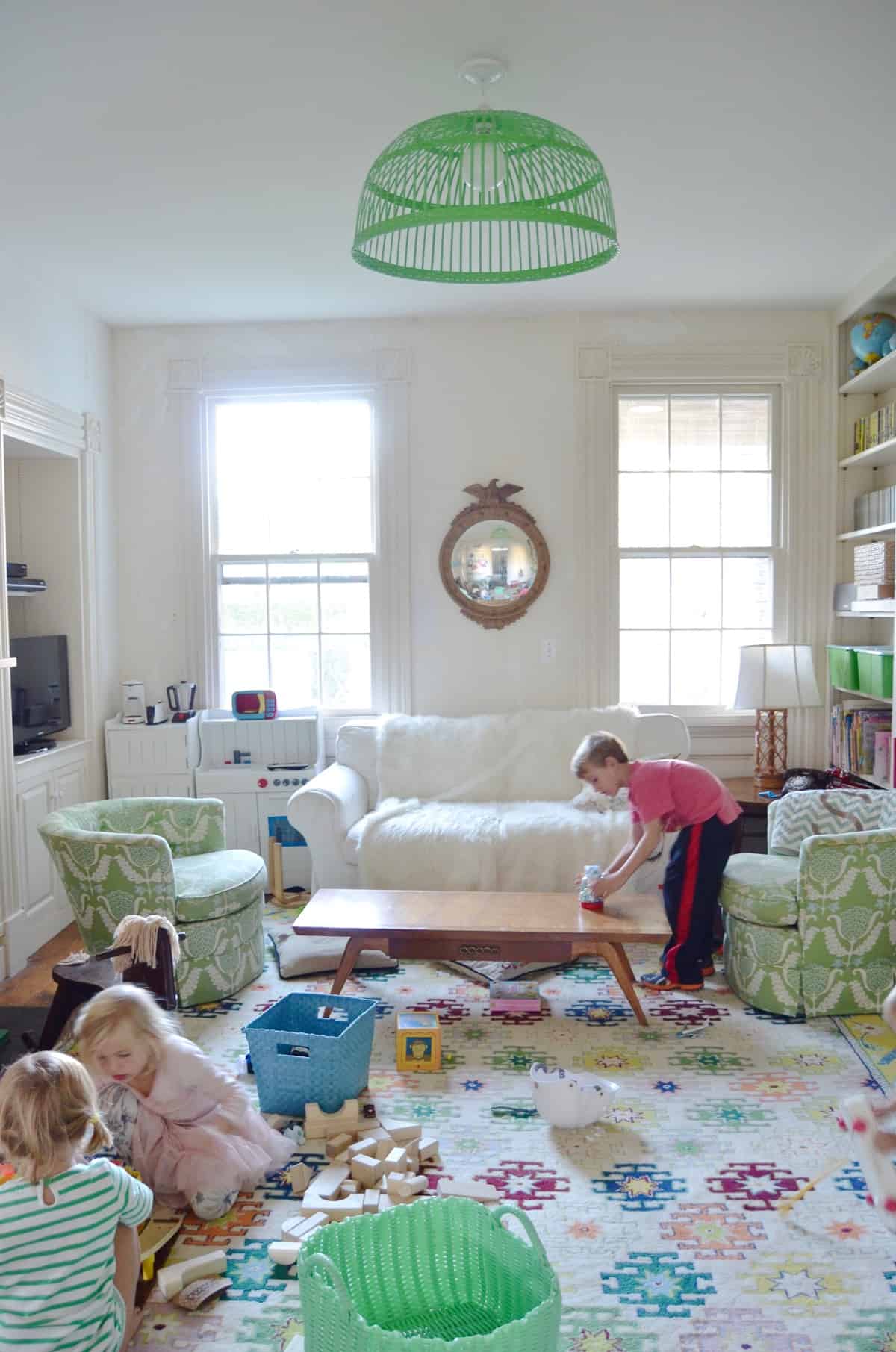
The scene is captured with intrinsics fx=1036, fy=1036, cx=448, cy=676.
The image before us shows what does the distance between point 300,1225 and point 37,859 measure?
8.58ft

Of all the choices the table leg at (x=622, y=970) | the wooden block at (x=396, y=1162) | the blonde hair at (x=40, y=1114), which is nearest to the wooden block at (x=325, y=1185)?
the wooden block at (x=396, y=1162)

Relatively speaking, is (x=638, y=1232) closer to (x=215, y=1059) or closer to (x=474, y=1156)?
(x=474, y=1156)

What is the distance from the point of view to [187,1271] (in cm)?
233

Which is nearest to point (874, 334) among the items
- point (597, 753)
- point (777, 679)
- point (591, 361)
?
point (591, 361)

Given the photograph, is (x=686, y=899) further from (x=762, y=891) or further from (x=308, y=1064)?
(x=308, y=1064)

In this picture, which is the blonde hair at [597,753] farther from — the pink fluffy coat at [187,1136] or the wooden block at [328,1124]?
the pink fluffy coat at [187,1136]

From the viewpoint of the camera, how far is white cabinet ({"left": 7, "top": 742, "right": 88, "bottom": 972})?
4395mm

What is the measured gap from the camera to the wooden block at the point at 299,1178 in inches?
106

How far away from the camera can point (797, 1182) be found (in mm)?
2688

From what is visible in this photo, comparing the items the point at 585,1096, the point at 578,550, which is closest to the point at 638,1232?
the point at 585,1096

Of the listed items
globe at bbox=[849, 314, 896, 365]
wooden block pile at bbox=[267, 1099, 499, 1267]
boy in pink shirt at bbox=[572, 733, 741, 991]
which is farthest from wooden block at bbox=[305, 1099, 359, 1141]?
globe at bbox=[849, 314, 896, 365]

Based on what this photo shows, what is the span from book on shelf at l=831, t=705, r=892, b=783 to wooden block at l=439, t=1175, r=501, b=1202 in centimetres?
297

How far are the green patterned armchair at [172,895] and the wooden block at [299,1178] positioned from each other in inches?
48.7

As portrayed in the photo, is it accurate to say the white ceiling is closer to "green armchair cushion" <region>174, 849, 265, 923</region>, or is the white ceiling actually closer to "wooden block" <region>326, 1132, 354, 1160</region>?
"green armchair cushion" <region>174, 849, 265, 923</region>
